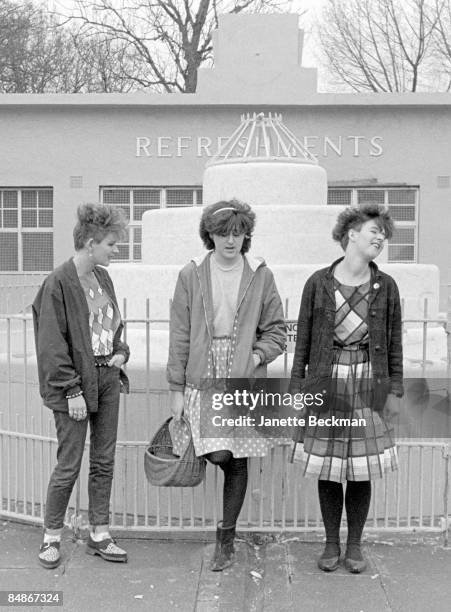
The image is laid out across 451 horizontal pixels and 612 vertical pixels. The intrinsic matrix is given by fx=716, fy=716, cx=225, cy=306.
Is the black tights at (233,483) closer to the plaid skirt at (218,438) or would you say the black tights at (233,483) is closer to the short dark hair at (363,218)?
the plaid skirt at (218,438)

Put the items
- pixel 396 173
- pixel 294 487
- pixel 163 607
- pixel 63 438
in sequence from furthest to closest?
pixel 396 173, pixel 294 487, pixel 63 438, pixel 163 607

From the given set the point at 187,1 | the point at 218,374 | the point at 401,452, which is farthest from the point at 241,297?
the point at 187,1

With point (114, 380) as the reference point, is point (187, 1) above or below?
above

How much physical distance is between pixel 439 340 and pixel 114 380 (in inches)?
95.1

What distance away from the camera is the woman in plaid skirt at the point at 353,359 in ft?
11.2

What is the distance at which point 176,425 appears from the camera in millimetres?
3650

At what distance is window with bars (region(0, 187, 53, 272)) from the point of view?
1512cm

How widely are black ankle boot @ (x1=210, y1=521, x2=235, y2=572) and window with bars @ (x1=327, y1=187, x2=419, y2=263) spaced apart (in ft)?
37.4

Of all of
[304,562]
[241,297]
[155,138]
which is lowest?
[304,562]

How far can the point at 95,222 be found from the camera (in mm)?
3533

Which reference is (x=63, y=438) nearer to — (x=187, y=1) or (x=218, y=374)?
(x=218, y=374)

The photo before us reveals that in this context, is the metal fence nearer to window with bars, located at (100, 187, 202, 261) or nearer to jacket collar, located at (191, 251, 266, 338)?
jacket collar, located at (191, 251, 266, 338)

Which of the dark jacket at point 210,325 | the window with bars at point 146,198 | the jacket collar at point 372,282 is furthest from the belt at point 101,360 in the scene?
the window with bars at point 146,198

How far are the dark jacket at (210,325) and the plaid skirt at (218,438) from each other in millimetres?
46
